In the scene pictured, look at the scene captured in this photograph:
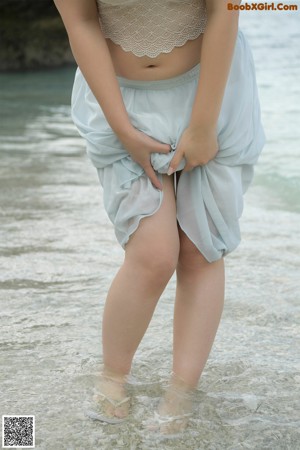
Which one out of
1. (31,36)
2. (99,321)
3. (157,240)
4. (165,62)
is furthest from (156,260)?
(31,36)

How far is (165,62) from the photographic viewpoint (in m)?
2.08

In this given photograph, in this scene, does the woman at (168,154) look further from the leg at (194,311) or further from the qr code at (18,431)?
the qr code at (18,431)

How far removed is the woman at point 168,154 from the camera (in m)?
2.04

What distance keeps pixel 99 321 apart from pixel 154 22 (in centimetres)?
102

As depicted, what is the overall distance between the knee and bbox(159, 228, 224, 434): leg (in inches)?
4.0

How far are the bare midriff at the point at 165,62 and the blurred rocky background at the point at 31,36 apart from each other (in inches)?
388

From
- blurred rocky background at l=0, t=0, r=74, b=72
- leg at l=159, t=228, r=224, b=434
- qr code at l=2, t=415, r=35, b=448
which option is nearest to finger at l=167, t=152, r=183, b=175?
leg at l=159, t=228, r=224, b=434

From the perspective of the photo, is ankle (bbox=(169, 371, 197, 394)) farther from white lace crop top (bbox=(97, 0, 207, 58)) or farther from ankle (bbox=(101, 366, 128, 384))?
white lace crop top (bbox=(97, 0, 207, 58))

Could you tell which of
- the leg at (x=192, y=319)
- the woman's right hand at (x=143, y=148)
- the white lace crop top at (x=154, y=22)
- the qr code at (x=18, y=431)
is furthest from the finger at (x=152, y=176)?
the qr code at (x=18, y=431)

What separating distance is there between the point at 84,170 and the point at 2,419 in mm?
3103

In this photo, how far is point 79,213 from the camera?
4.11m

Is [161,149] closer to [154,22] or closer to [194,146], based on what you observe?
[194,146]

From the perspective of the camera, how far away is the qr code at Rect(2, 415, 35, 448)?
6.48 ft

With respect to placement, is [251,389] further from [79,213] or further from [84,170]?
[84,170]
